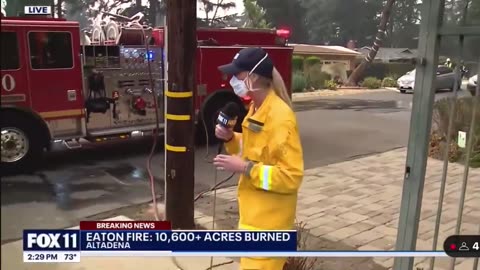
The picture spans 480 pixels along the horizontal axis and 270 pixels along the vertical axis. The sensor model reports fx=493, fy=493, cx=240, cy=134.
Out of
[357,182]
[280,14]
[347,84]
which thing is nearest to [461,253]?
[357,182]

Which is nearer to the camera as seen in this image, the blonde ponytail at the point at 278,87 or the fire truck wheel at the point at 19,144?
the blonde ponytail at the point at 278,87

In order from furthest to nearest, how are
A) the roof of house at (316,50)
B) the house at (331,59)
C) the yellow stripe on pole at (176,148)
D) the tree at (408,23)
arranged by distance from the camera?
the house at (331,59) → the roof of house at (316,50) → the yellow stripe on pole at (176,148) → the tree at (408,23)

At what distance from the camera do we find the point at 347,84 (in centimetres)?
2520

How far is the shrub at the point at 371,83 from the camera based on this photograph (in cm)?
2511

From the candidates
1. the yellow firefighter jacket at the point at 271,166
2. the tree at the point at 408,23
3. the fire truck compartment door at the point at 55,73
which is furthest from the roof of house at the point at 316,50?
the yellow firefighter jacket at the point at 271,166

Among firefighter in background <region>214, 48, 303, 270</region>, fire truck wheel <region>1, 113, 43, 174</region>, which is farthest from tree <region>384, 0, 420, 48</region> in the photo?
fire truck wheel <region>1, 113, 43, 174</region>

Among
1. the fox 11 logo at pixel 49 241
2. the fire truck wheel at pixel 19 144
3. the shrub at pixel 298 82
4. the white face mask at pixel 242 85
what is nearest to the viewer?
the fox 11 logo at pixel 49 241

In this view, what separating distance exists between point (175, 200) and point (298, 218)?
4.70ft

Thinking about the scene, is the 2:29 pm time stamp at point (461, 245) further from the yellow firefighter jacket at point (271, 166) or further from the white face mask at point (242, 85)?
the white face mask at point (242, 85)

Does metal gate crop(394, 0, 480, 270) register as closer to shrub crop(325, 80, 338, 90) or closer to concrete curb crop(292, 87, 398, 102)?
concrete curb crop(292, 87, 398, 102)

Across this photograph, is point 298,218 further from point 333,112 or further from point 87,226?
point 333,112

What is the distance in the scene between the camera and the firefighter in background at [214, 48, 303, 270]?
7.19 feet

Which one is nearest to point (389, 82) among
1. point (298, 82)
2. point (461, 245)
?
point (298, 82)

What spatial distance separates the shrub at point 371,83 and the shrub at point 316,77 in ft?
6.18
